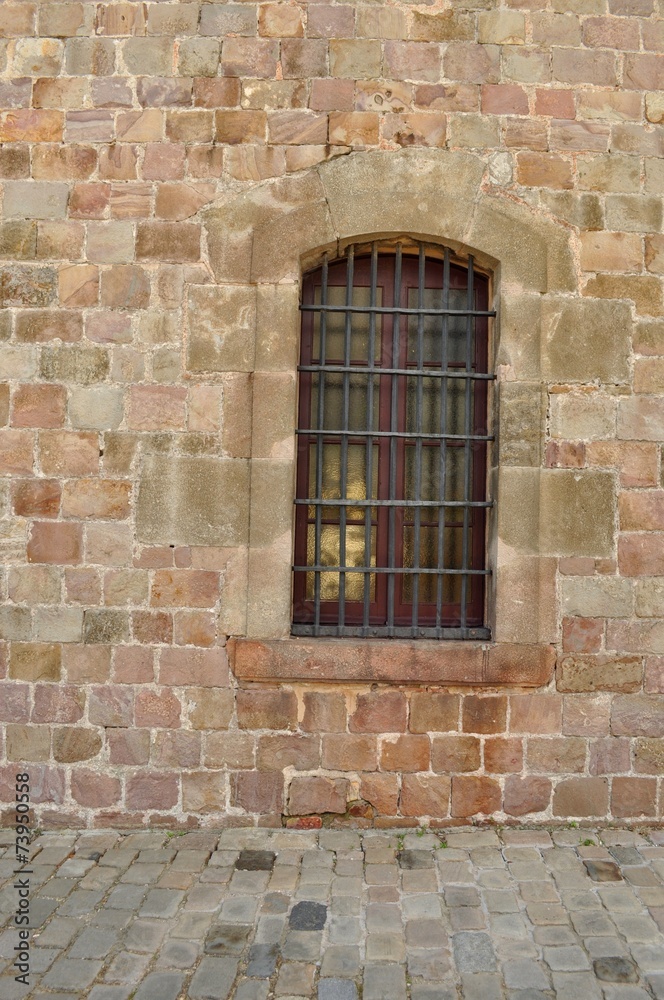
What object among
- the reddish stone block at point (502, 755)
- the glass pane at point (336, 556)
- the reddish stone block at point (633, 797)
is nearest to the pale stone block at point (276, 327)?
the glass pane at point (336, 556)

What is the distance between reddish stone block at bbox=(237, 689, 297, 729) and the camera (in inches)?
148

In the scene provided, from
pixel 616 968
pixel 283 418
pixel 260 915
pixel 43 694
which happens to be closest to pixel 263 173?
pixel 283 418

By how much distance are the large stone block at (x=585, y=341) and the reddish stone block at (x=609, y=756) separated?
6.37ft

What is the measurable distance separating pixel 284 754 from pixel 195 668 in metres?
0.65

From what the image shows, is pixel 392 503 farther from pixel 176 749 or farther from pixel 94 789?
pixel 94 789

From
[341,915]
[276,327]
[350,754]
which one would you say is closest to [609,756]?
[350,754]

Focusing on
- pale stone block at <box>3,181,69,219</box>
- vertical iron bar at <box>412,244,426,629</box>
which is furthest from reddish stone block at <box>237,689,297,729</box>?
pale stone block at <box>3,181,69,219</box>

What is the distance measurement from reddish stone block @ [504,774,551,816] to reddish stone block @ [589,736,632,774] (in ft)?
0.95

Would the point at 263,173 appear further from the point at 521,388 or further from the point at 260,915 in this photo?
the point at 260,915

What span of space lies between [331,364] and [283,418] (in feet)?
1.57

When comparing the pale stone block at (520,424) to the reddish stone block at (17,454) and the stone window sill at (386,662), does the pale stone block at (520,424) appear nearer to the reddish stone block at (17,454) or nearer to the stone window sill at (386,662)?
the stone window sill at (386,662)

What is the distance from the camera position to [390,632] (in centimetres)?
387

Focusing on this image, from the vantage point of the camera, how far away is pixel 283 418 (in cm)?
380

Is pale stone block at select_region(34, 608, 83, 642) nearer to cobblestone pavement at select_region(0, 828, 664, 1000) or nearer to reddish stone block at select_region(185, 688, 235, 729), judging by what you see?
reddish stone block at select_region(185, 688, 235, 729)
